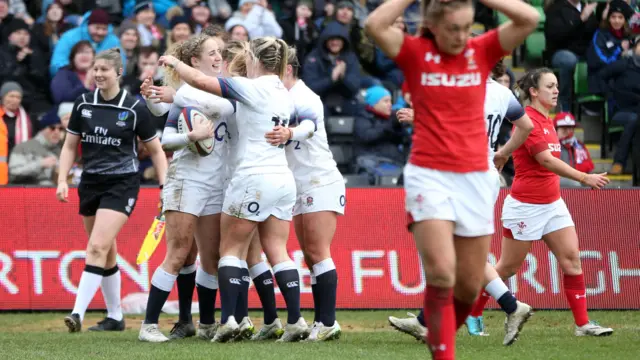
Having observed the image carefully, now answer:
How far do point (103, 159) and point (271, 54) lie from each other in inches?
90.9

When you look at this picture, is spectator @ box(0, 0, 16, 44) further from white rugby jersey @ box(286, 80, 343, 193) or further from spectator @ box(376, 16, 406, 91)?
white rugby jersey @ box(286, 80, 343, 193)

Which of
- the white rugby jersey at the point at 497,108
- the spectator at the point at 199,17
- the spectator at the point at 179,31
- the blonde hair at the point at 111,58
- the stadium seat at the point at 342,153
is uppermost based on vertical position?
the spectator at the point at 199,17

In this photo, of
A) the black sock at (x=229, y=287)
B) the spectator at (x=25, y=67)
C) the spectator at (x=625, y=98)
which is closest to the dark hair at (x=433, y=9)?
the black sock at (x=229, y=287)

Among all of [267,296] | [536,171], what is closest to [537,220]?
[536,171]

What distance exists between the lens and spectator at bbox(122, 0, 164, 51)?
15734 mm

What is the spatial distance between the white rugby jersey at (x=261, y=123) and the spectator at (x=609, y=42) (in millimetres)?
8981

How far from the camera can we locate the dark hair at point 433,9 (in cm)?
595

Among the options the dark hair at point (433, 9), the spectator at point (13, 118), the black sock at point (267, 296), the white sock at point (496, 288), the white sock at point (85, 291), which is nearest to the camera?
the dark hair at point (433, 9)

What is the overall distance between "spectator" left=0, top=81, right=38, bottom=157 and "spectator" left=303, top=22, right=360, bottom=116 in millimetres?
4039

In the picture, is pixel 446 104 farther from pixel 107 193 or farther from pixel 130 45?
pixel 130 45

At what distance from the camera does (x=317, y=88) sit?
1560 centimetres

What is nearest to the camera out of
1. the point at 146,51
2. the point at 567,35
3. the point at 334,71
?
the point at 146,51

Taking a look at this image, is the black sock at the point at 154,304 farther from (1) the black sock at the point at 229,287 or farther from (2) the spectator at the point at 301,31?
(2) the spectator at the point at 301,31

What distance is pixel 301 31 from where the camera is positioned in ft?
54.6
